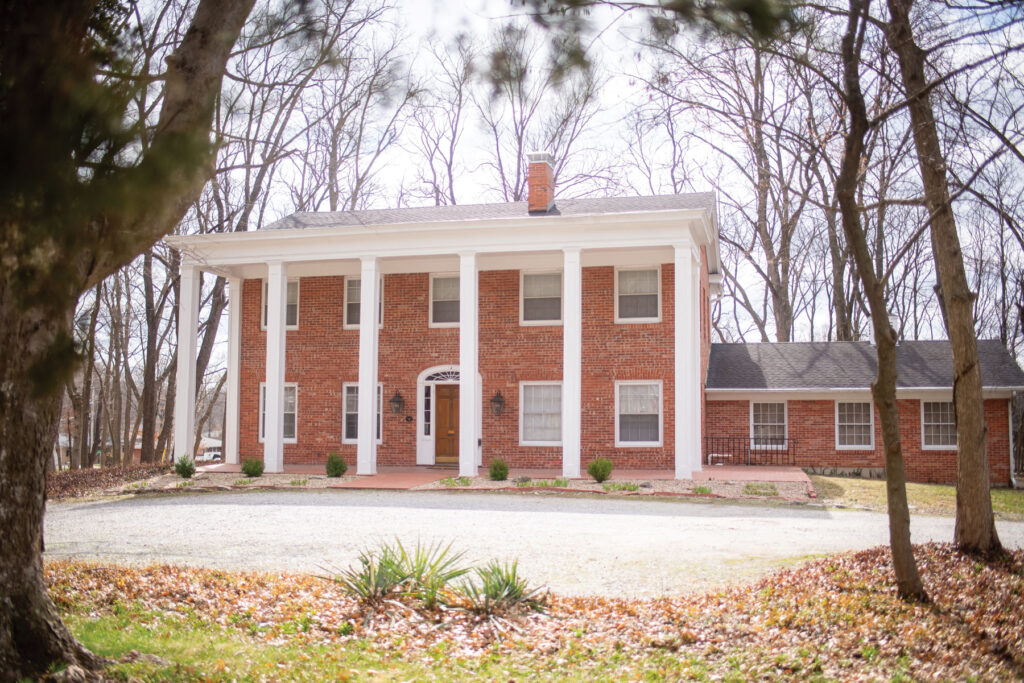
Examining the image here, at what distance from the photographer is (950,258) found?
9.55m

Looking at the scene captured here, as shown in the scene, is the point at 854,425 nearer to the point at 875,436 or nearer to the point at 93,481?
the point at 875,436

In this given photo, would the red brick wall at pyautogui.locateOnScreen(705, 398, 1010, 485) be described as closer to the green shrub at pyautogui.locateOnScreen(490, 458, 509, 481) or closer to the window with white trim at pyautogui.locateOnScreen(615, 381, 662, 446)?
the window with white trim at pyautogui.locateOnScreen(615, 381, 662, 446)

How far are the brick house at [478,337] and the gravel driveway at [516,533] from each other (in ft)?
15.5

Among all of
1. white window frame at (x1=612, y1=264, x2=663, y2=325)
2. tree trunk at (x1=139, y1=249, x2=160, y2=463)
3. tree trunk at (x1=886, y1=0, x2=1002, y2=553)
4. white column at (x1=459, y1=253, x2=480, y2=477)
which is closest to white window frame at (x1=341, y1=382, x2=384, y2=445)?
white column at (x1=459, y1=253, x2=480, y2=477)

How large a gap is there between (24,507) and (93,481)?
1734 cm

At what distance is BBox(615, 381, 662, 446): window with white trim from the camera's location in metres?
21.4

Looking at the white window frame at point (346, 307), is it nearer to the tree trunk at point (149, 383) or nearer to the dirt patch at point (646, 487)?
the dirt patch at point (646, 487)

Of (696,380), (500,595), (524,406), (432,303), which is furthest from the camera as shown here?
(432,303)

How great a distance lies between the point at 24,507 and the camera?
5137 millimetres

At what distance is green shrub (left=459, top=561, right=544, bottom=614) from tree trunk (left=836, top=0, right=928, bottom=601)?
3082mm

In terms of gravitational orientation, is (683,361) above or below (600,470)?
above

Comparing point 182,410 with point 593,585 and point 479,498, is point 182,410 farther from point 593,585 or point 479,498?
point 593,585

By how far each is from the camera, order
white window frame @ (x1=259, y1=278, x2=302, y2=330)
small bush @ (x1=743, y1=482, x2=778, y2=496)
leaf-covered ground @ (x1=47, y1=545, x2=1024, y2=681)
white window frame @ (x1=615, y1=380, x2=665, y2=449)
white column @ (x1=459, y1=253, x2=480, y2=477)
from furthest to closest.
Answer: white window frame @ (x1=259, y1=278, x2=302, y2=330) < white window frame @ (x1=615, y1=380, x2=665, y2=449) < white column @ (x1=459, y1=253, x2=480, y2=477) < small bush @ (x1=743, y1=482, x2=778, y2=496) < leaf-covered ground @ (x1=47, y1=545, x2=1024, y2=681)

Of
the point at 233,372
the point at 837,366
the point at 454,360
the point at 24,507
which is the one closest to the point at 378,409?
the point at 454,360
